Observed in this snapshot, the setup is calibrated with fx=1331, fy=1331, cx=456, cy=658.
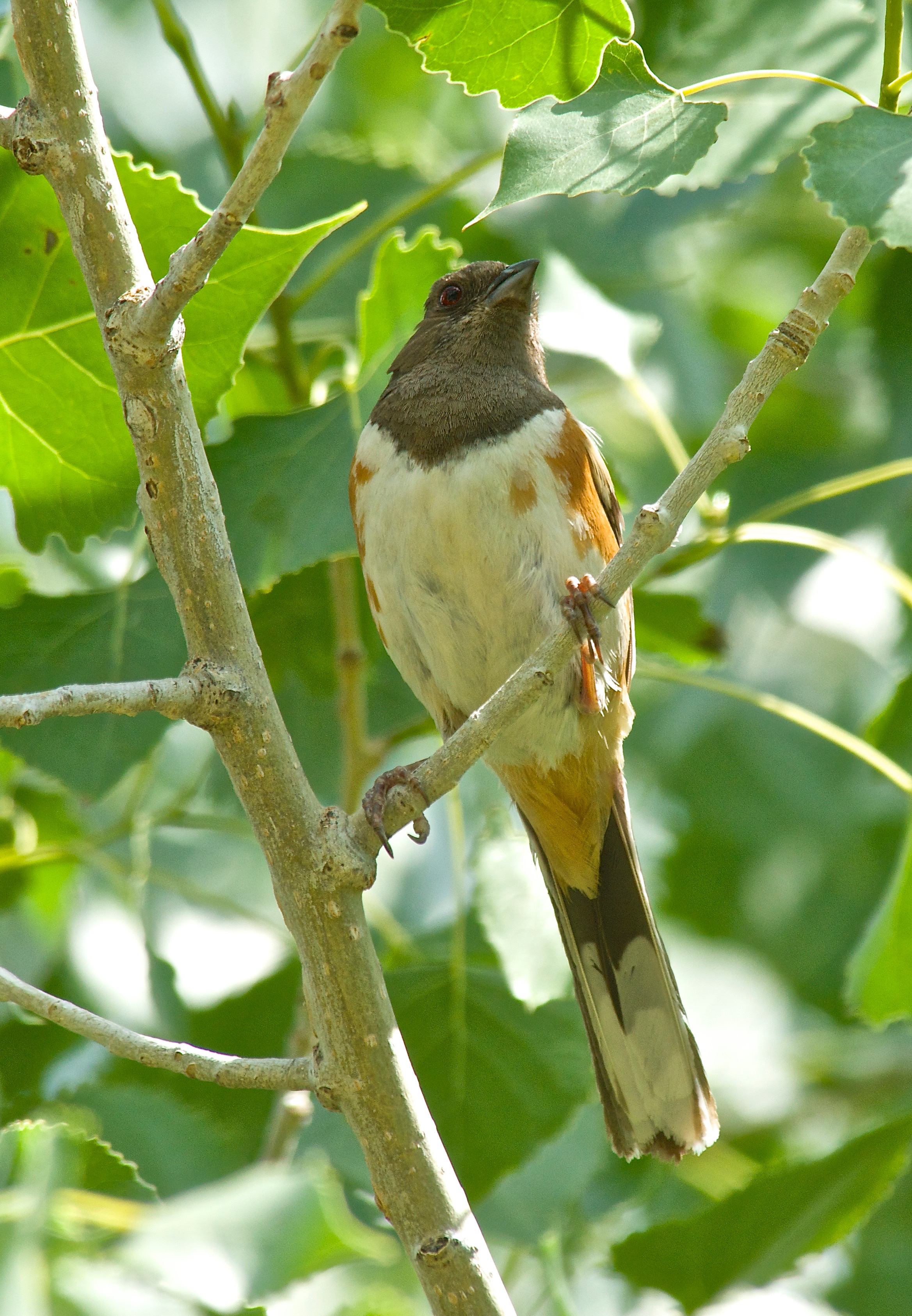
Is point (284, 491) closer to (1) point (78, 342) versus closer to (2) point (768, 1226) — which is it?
(1) point (78, 342)

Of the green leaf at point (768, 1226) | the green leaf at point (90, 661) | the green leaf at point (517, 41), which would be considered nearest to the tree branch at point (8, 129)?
the green leaf at point (517, 41)

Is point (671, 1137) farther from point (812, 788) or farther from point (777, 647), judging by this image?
point (777, 647)

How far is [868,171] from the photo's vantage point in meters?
2.00

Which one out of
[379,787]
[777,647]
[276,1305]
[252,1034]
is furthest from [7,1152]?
[777,647]

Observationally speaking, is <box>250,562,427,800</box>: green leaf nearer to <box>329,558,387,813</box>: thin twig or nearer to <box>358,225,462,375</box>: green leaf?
<box>329,558,387,813</box>: thin twig

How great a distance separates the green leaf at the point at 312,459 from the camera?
295 cm

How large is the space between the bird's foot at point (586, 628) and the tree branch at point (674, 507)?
11 centimetres

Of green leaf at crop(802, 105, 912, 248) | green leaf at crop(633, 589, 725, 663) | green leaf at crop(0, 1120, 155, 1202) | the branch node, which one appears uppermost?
green leaf at crop(633, 589, 725, 663)

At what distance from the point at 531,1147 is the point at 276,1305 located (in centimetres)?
76

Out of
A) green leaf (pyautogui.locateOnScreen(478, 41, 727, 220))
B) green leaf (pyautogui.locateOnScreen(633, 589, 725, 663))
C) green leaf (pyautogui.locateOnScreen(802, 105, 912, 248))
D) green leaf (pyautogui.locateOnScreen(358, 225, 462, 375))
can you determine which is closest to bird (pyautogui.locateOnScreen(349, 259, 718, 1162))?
green leaf (pyautogui.locateOnScreen(358, 225, 462, 375))

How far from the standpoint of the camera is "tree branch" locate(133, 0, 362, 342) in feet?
5.99

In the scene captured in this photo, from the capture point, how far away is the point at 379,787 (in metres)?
2.88

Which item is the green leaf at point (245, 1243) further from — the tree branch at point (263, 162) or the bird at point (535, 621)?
the bird at point (535, 621)

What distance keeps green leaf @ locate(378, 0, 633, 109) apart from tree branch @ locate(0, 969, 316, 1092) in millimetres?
1678
